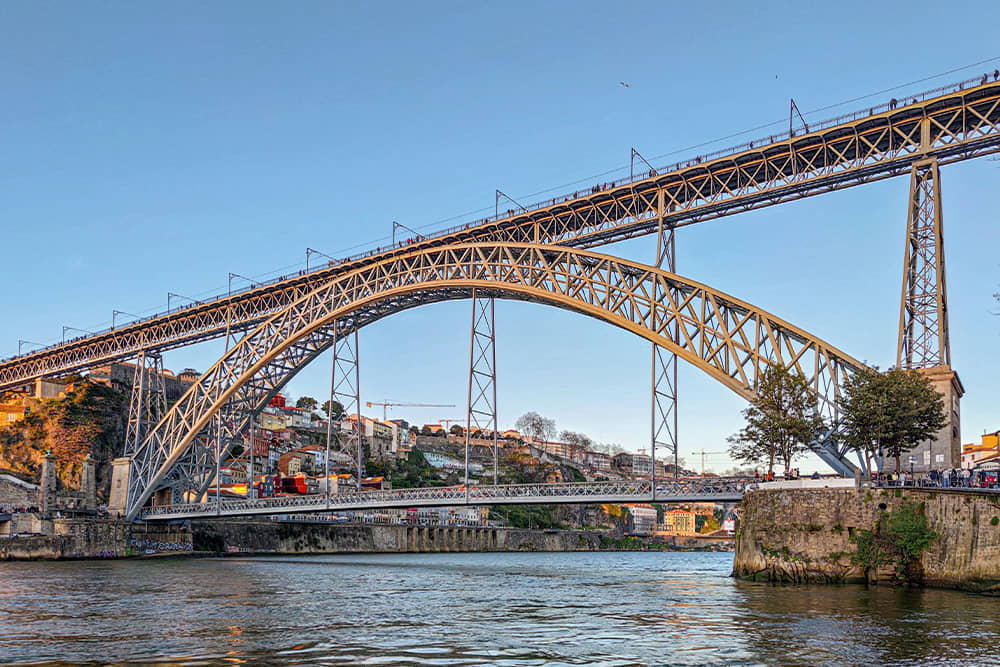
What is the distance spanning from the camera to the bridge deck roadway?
38031mm

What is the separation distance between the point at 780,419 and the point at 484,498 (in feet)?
48.0

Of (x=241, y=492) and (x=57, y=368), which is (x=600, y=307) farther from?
(x=241, y=492)

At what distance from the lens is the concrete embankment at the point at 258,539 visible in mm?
58031

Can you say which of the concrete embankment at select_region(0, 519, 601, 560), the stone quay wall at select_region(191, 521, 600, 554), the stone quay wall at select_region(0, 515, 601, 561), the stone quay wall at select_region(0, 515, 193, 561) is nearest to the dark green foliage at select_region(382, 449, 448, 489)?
the stone quay wall at select_region(191, 521, 600, 554)

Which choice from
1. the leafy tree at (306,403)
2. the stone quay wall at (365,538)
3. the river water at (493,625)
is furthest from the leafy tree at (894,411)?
the leafy tree at (306,403)

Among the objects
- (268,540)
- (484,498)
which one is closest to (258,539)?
(268,540)

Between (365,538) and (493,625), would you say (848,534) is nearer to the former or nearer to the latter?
(493,625)

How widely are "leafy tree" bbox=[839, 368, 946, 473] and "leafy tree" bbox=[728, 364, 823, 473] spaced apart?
84.2 inches

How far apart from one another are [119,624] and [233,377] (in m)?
41.1

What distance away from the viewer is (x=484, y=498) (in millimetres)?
44500

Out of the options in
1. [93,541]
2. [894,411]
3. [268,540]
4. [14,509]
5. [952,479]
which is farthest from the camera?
[268,540]

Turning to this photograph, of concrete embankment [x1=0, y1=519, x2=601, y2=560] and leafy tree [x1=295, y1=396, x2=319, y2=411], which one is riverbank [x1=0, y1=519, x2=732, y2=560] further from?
leafy tree [x1=295, y1=396, x2=319, y2=411]

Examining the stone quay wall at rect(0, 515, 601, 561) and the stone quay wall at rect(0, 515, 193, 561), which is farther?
the stone quay wall at rect(0, 515, 601, 561)

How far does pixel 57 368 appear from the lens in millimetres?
78875
